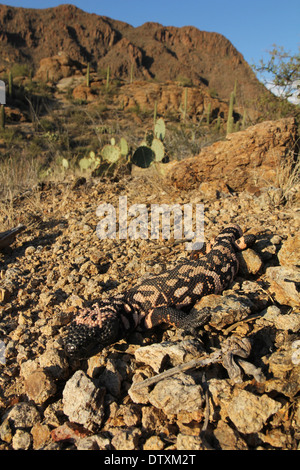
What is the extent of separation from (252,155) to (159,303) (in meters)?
2.73

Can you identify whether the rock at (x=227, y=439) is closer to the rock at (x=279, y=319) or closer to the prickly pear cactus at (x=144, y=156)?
the rock at (x=279, y=319)

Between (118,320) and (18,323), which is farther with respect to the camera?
(18,323)

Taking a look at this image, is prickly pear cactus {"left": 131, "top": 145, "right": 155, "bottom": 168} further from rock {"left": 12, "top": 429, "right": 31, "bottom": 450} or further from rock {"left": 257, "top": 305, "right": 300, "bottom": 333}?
rock {"left": 12, "top": 429, "right": 31, "bottom": 450}

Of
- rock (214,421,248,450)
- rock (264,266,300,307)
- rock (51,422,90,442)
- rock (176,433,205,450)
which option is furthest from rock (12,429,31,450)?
rock (264,266,300,307)

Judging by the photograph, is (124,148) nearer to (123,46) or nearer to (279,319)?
(279,319)

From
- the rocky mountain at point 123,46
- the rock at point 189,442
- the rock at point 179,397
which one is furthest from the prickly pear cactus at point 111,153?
the rocky mountain at point 123,46

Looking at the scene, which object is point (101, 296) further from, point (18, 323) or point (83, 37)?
point (83, 37)

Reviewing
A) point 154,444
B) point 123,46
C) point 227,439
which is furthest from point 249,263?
point 123,46

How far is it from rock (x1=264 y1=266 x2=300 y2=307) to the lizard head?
1.08m

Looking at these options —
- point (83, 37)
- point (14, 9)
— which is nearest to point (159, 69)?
point (83, 37)

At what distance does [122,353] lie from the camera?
1915 millimetres

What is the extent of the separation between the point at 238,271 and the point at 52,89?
91.7ft

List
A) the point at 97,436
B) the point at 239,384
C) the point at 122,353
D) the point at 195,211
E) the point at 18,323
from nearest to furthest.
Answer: the point at 97,436, the point at 239,384, the point at 122,353, the point at 18,323, the point at 195,211

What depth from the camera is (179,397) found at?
1438 millimetres
